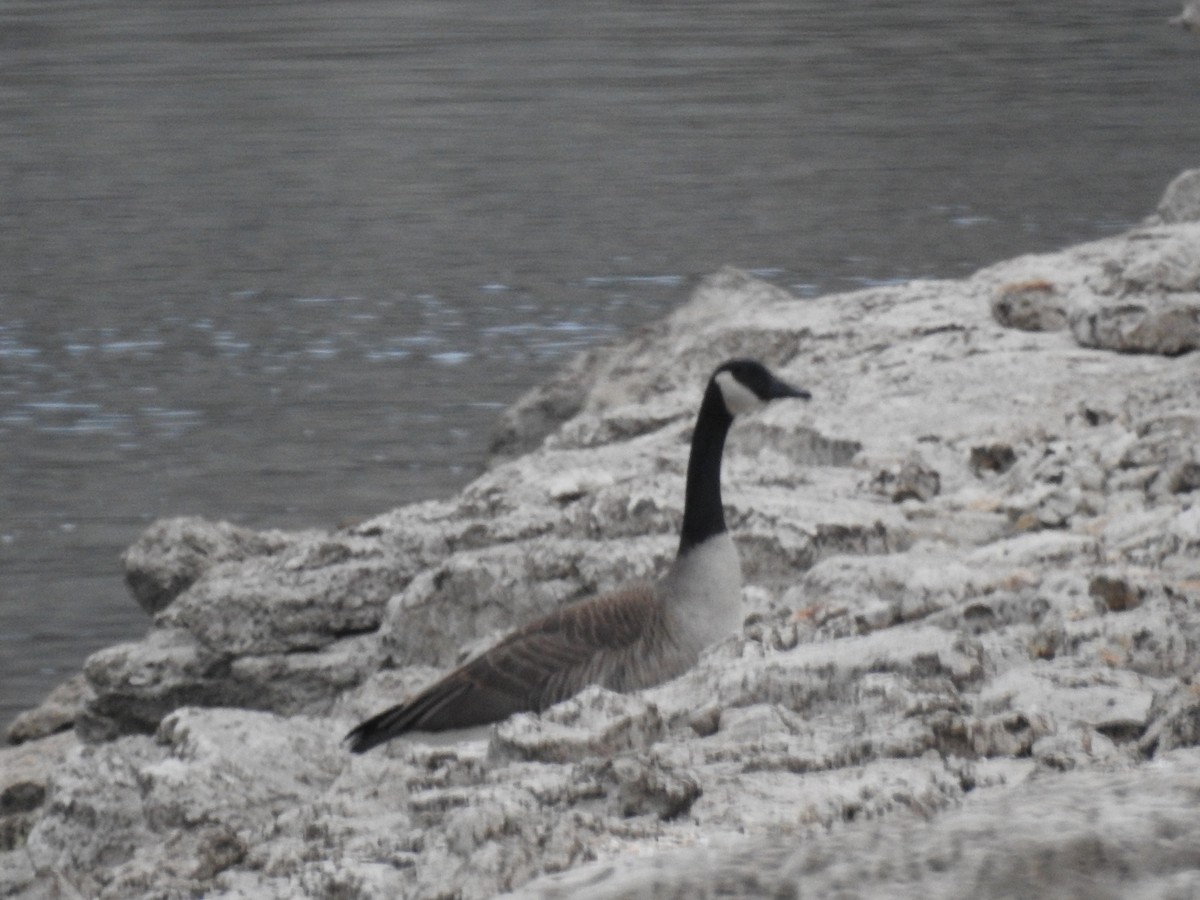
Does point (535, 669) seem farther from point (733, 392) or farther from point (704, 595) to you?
point (733, 392)

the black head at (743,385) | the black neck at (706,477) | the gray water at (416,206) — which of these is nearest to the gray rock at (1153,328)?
the black head at (743,385)

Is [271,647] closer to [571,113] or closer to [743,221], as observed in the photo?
[743,221]

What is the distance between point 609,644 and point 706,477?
0.79m

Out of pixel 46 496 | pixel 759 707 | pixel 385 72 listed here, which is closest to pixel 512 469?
pixel 759 707

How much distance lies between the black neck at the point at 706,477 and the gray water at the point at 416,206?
474 centimetres

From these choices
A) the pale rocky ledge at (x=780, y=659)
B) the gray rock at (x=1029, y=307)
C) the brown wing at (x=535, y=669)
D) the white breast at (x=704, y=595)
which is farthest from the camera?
the gray rock at (x=1029, y=307)

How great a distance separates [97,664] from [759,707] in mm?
3760

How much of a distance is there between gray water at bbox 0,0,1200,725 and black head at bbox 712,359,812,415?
4.76m

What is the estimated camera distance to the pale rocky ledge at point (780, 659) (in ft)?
11.2

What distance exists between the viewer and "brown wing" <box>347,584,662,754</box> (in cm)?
581

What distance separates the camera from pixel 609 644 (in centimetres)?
616

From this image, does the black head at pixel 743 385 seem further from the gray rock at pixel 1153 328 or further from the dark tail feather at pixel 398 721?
the gray rock at pixel 1153 328

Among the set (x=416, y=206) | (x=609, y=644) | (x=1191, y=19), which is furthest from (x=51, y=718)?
(x=416, y=206)

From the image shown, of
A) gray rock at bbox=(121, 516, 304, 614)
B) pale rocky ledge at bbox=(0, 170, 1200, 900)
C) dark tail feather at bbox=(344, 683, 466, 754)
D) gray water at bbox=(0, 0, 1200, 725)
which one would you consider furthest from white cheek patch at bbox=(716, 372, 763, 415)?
gray water at bbox=(0, 0, 1200, 725)
